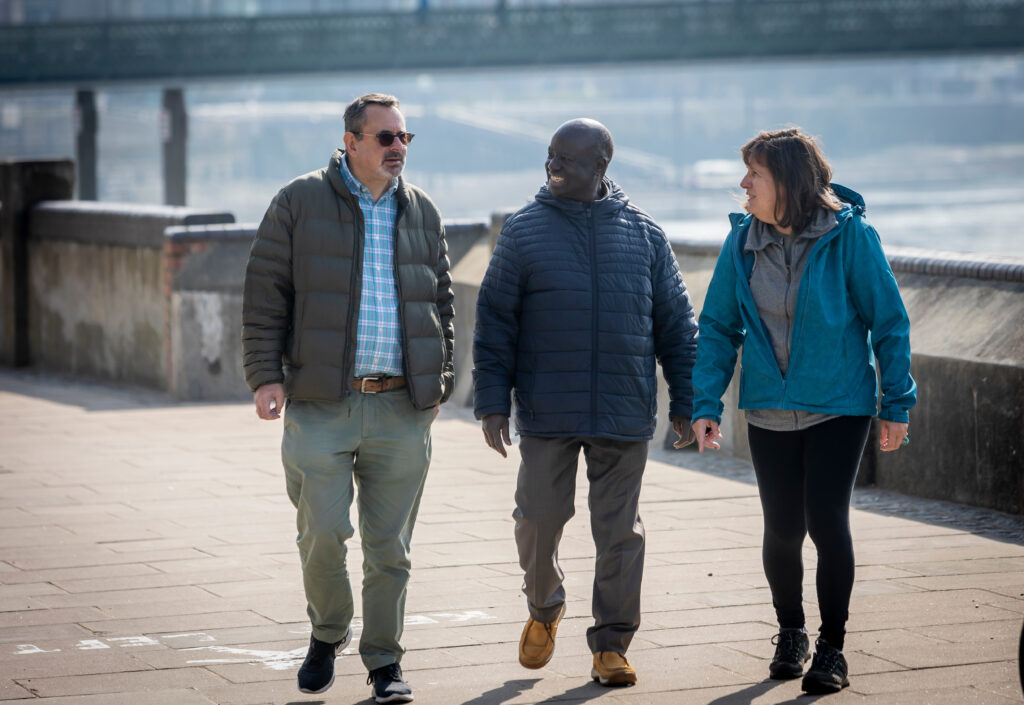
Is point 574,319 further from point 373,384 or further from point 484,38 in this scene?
point 484,38

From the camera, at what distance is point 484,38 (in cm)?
4700

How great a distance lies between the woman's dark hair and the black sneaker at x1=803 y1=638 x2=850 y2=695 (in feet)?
3.91

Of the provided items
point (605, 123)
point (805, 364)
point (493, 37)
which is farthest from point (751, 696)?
point (605, 123)

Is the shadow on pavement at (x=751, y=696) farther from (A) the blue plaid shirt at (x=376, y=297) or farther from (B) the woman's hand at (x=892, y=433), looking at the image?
(A) the blue plaid shirt at (x=376, y=297)

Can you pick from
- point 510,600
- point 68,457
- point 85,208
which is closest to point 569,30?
point 85,208

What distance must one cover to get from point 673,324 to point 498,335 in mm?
534

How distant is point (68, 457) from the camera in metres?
9.20

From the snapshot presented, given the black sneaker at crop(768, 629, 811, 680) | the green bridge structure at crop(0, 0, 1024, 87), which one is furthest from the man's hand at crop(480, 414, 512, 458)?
the green bridge structure at crop(0, 0, 1024, 87)

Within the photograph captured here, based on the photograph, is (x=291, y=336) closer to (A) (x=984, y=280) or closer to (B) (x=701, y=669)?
Result: (B) (x=701, y=669)

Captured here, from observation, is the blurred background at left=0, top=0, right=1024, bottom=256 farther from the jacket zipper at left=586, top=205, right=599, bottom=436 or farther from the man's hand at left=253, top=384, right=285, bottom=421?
the man's hand at left=253, top=384, right=285, bottom=421

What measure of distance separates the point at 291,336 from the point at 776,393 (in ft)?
4.54

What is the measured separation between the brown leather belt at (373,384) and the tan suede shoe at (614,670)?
3.23 ft

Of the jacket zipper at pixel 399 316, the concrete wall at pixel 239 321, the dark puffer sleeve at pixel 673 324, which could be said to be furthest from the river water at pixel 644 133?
the jacket zipper at pixel 399 316

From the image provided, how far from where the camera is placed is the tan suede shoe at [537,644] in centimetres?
487
